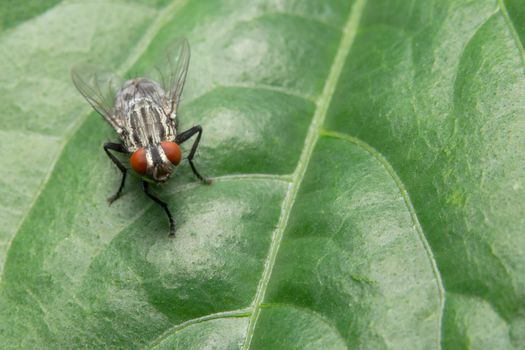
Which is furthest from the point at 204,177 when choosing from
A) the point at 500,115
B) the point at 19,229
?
the point at 500,115

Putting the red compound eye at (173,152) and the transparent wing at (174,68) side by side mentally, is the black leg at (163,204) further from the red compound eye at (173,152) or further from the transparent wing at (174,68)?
the transparent wing at (174,68)

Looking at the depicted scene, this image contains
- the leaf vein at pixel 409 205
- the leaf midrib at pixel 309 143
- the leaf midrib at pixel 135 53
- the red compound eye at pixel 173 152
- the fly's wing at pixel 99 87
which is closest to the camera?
the leaf vein at pixel 409 205

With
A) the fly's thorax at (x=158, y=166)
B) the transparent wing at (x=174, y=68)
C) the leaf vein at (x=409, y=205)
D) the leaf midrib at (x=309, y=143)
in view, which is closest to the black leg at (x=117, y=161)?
the fly's thorax at (x=158, y=166)

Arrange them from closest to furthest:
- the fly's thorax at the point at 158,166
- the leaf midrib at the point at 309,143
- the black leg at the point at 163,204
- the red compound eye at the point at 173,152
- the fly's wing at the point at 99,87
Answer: the leaf midrib at the point at 309,143, the black leg at the point at 163,204, the fly's thorax at the point at 158,166, the red compound eye at the point at 173,152, the fly's wing at the point at 99,87

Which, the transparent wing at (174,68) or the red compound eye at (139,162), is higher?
the transparent wing at (174,68)

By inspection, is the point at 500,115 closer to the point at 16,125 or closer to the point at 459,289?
the point at 459,289

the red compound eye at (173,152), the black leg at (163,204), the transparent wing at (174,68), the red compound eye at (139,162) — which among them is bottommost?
the black leg at (163,204)

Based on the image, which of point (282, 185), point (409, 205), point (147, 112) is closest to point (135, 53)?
point (147, 112)

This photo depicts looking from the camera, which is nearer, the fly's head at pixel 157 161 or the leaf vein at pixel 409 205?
the leaf vein at pixel 409 205
